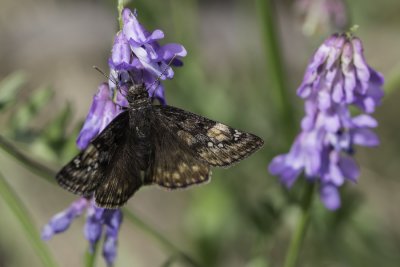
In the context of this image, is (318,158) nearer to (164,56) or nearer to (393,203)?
(164,56)

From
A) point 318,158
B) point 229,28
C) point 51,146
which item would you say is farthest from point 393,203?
point 51,146

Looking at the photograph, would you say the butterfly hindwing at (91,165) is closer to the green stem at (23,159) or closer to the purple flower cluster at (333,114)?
the green stem at (23,159)

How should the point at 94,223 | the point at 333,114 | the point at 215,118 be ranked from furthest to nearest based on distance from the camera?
the point at 215,118, the point at 333,114, the point at 94,223

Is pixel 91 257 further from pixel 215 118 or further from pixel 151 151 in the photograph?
pixel 215 118

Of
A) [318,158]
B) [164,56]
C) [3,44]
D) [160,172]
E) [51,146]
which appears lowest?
[3,44]

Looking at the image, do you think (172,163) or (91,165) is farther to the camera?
(172,163)

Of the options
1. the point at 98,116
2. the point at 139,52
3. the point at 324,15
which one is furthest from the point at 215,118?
the point at 139,52

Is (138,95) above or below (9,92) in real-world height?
above

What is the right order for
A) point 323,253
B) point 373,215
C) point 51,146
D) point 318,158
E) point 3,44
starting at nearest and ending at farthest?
point 318,158 < point 51,146 < point 323,253 < point 373,215 < point 3,44
